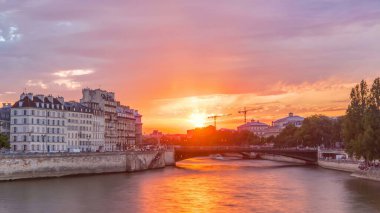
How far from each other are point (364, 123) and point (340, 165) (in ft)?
68.0

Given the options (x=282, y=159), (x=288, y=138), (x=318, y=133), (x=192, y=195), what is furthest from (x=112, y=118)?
(x=192, y=195)

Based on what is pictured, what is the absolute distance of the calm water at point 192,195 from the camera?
46.6 m

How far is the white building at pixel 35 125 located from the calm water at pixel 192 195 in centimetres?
2517

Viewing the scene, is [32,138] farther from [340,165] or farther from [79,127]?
[340,165]

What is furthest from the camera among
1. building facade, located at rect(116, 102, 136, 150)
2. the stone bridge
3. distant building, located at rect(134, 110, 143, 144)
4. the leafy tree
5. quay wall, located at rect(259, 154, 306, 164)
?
distant building, located at rect(134, 110, 143, 144)

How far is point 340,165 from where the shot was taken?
3580 inches

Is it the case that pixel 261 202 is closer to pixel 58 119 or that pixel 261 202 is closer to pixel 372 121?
pixel 372 121

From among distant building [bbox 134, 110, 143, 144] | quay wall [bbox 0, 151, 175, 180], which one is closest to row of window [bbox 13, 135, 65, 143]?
quay wall [bbox 0, 151, 175, 180]

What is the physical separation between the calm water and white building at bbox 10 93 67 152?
82.6ft

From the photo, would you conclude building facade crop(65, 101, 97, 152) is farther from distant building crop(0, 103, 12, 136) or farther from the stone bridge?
the stone bridge

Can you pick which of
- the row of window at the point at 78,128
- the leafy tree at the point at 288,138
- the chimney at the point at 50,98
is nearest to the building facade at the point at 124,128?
the row of window at the point at 78,128

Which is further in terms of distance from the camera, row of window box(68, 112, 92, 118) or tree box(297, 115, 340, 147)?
tree box(297, 115, 340, 147)

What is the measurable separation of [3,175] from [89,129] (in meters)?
48.8

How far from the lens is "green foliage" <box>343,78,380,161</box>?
68750mm
